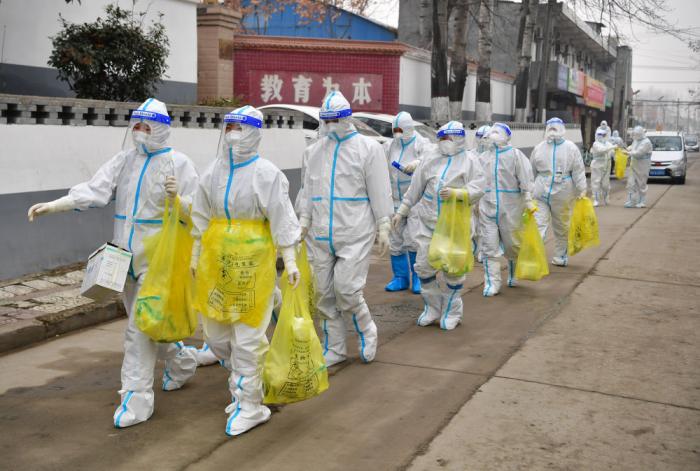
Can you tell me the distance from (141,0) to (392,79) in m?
8.59

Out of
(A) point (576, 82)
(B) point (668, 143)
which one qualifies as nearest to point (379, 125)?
(B) point (668, 143)

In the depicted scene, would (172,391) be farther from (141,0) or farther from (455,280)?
(141,0)

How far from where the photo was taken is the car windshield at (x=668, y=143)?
28266mm

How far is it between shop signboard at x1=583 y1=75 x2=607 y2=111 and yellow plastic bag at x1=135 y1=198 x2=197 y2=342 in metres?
40.5

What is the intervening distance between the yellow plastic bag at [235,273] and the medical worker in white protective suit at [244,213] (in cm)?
7

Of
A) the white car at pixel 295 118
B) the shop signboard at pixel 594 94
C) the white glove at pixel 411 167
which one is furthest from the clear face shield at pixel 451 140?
the shop signboard at pixel 594 94

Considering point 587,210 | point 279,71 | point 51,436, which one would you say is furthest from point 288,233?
point 279,71

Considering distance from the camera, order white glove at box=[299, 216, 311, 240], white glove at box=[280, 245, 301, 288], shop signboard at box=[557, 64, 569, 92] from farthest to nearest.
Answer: shop signboard at box=[557, 64, 569, 92]
white glove at box=[299, 216, 311, 240]
white glove at box=[280, 245, 301, 288]

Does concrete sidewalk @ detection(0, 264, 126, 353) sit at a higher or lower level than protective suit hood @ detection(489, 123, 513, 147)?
lower

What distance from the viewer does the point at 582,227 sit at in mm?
10695

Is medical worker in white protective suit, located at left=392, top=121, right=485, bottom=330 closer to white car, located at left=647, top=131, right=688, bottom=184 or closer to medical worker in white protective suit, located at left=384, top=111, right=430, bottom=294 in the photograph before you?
medical worker in white protective suit, located at left=384, top=111, right=430, bottom=294

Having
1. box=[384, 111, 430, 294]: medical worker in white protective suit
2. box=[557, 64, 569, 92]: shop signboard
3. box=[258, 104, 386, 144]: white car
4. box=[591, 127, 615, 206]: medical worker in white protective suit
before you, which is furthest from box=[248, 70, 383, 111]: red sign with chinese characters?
box=[557, 64, 569, 92]: shop signboard

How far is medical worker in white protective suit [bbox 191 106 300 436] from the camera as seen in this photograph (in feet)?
16.5

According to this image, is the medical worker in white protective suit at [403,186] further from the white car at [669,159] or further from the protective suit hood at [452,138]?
the white car at [669,159]
